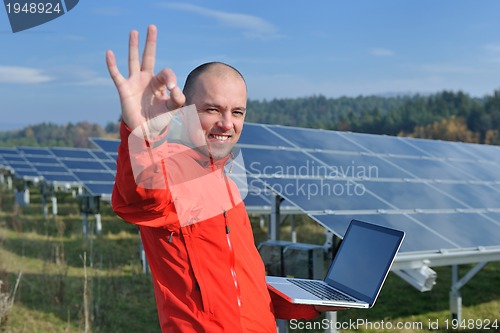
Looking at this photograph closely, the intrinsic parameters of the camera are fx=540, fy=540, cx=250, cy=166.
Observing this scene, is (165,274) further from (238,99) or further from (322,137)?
(322,137)

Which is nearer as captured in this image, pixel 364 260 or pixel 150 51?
pixel 150 51

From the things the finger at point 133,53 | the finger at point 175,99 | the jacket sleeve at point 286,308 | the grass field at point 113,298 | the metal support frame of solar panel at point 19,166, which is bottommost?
the grass field at point 113,298

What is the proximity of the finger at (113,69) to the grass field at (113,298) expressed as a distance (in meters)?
3.42

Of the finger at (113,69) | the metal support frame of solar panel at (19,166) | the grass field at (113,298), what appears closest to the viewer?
the finger at (113,69)

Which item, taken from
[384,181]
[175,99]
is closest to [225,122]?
[175,99]

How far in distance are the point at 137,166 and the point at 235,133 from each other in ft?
1.72

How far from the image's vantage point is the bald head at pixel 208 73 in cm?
203

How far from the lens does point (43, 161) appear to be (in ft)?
68.4

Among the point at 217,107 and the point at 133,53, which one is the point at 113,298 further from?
the point at 133,53

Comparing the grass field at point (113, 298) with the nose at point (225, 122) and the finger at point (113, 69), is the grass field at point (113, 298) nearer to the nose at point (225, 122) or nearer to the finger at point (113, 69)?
the nose at point (225, 122)

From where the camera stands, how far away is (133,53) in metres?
1.46

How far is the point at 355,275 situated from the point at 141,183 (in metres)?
1.40

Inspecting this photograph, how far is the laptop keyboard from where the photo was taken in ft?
8.26

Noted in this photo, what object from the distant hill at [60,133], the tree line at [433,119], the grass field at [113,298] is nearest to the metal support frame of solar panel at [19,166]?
the grass field at [113,298]
